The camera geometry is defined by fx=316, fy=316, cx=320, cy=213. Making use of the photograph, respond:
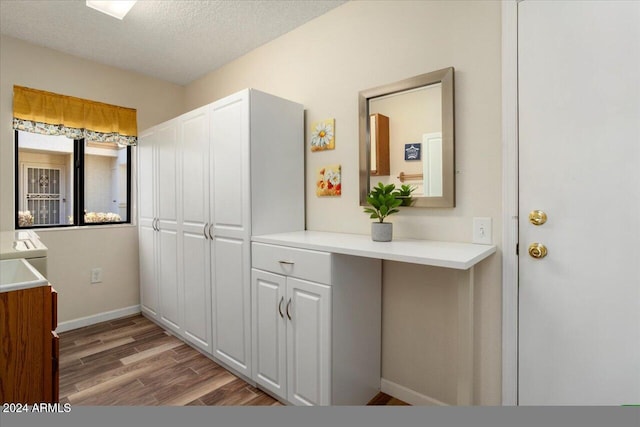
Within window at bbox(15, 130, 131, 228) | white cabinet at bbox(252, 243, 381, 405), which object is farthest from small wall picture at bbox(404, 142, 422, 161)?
window at bbox(15, 130, 131, 228)

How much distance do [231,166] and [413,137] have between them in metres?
1.14

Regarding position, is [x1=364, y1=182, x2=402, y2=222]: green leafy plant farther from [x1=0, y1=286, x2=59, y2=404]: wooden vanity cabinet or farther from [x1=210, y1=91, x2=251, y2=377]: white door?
[x1=0, y1=286, x2=59, y2=404]: wooden vanity cabinet

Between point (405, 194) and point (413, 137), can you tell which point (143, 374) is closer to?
point (405, 194)

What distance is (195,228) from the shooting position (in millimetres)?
2373

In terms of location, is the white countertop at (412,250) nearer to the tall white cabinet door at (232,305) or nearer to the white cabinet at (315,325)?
the white cabinet at (315,325)

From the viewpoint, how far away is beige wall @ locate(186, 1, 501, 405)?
154 cm

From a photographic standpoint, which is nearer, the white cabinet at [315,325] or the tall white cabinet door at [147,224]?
the white cabinet at [315,325]

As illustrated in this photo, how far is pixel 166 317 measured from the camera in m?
2.75

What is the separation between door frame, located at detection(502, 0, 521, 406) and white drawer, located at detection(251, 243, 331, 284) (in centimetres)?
84

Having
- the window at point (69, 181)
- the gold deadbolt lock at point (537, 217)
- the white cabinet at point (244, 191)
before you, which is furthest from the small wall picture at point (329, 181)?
the window at point (69, 181)

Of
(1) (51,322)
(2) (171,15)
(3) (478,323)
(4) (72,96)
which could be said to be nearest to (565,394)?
(3) (478,323)

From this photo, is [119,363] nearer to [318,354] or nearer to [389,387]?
[318,354]

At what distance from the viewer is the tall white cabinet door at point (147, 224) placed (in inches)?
114

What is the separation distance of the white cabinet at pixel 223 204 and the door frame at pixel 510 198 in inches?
50.6
